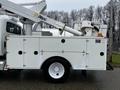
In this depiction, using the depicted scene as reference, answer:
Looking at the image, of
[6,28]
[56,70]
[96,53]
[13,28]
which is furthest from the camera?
[13,28]

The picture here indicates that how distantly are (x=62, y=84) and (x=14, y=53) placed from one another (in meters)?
2.01

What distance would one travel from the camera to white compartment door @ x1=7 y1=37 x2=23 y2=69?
10.5m

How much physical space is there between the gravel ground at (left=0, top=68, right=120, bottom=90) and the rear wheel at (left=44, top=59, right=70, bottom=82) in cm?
24

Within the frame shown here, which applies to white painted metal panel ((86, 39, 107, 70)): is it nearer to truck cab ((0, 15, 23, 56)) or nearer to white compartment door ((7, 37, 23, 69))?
white compartment door ((7, 37, 23, 69))

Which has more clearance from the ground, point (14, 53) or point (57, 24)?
point (57, 24)

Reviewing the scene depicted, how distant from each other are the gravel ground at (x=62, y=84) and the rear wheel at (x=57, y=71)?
240 millimetres

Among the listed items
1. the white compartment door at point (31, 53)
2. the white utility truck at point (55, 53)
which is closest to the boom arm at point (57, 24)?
the white utility truck at point (55, 53)

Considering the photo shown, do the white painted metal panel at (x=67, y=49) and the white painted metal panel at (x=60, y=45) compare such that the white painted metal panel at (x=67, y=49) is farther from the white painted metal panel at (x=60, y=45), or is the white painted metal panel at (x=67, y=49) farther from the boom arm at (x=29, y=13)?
the boom arm at (x=29, y=13)

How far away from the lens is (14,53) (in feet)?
34.5

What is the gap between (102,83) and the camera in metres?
10.9

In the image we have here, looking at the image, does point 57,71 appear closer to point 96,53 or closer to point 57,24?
point 96,53

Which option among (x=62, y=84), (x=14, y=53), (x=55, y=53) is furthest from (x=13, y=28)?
(x=62, y=84)

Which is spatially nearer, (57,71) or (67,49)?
(67,49)

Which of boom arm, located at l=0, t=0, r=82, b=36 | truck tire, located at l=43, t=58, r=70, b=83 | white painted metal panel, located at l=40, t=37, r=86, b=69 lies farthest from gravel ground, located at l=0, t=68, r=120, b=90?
boom arm, located at l=0, t=0, r=82, b=36
